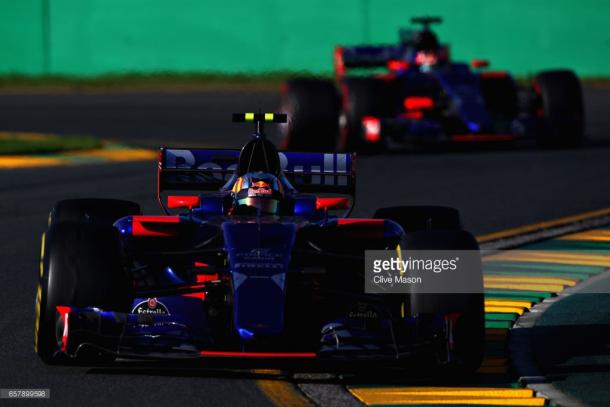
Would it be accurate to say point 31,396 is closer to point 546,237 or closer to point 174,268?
point 174,268

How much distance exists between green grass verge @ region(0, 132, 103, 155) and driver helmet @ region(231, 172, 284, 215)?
11.3 m

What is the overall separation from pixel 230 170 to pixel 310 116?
904 centimetres

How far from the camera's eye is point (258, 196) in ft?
28.5

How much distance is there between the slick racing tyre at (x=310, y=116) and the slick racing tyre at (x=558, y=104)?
2589 mm

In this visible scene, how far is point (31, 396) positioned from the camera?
729 cm

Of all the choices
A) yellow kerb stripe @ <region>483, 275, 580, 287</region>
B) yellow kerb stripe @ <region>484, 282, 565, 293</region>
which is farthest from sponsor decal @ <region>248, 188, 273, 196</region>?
yellow kerb stripe @ <region>483, 275, 580, 287</region>

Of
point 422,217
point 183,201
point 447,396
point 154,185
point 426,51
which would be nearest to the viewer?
point 447,396

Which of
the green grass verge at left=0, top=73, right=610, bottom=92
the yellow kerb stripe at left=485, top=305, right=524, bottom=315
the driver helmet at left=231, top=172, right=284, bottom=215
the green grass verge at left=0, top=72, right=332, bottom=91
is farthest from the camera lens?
the green grass verge at left=0, top=72, right=332, bottom=91

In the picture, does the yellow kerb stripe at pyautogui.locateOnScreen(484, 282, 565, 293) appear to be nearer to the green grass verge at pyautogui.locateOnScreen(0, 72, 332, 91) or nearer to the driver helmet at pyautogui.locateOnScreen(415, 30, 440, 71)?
the driver helmet at pyautogui.locateOnScreen(415, 30, 440, 71)

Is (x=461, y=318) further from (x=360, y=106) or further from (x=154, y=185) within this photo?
(x=360, y=106)

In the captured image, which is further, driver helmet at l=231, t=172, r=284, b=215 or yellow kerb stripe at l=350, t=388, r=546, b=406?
driver helmet at l=231, t=172, r=284, b=215

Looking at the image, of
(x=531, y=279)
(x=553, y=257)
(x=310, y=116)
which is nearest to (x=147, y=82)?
(x=310, y=116)

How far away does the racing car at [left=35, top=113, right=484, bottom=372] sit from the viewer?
7.53m

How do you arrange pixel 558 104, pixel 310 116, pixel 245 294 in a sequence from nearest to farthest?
pixel 245 294 → pixel 310 116 → pixel 558 104
